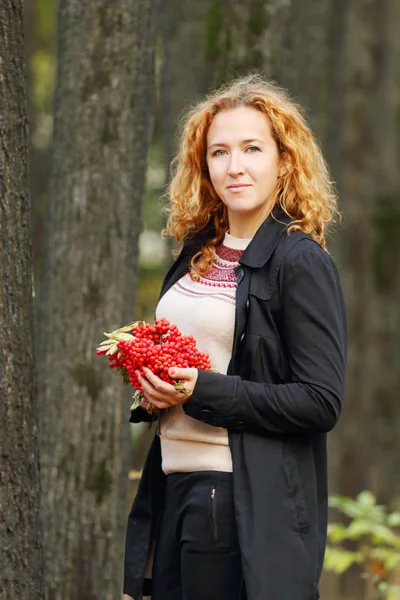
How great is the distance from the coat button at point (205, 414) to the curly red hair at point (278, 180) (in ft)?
1.70

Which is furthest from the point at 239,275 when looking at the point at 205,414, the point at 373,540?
the point at 373,540

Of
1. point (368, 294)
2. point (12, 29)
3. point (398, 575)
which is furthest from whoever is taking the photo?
point (368, 294)

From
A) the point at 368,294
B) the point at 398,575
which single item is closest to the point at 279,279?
the point at 398,575

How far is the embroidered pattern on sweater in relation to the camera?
3469 mm

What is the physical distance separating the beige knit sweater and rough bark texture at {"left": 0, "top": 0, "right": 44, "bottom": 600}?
0.58 metres

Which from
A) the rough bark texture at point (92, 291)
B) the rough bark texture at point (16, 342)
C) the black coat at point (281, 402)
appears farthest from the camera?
the rough bark texture at point (92, 291)

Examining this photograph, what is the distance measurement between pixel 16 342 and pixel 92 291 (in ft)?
5.83

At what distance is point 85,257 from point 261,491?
2584mm

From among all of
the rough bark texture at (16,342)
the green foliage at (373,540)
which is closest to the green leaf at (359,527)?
the green foliage at (373,540)

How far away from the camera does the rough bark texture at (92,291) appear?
5496mm

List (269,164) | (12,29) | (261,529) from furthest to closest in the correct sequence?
1. (12,29)
2. (269,164)
3. (261,529)

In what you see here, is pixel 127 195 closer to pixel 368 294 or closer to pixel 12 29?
pixel 12 29

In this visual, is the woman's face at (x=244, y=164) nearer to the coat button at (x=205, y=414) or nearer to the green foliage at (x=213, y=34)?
→ the coat button at (x=205, y=414)

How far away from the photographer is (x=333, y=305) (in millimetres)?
3307
